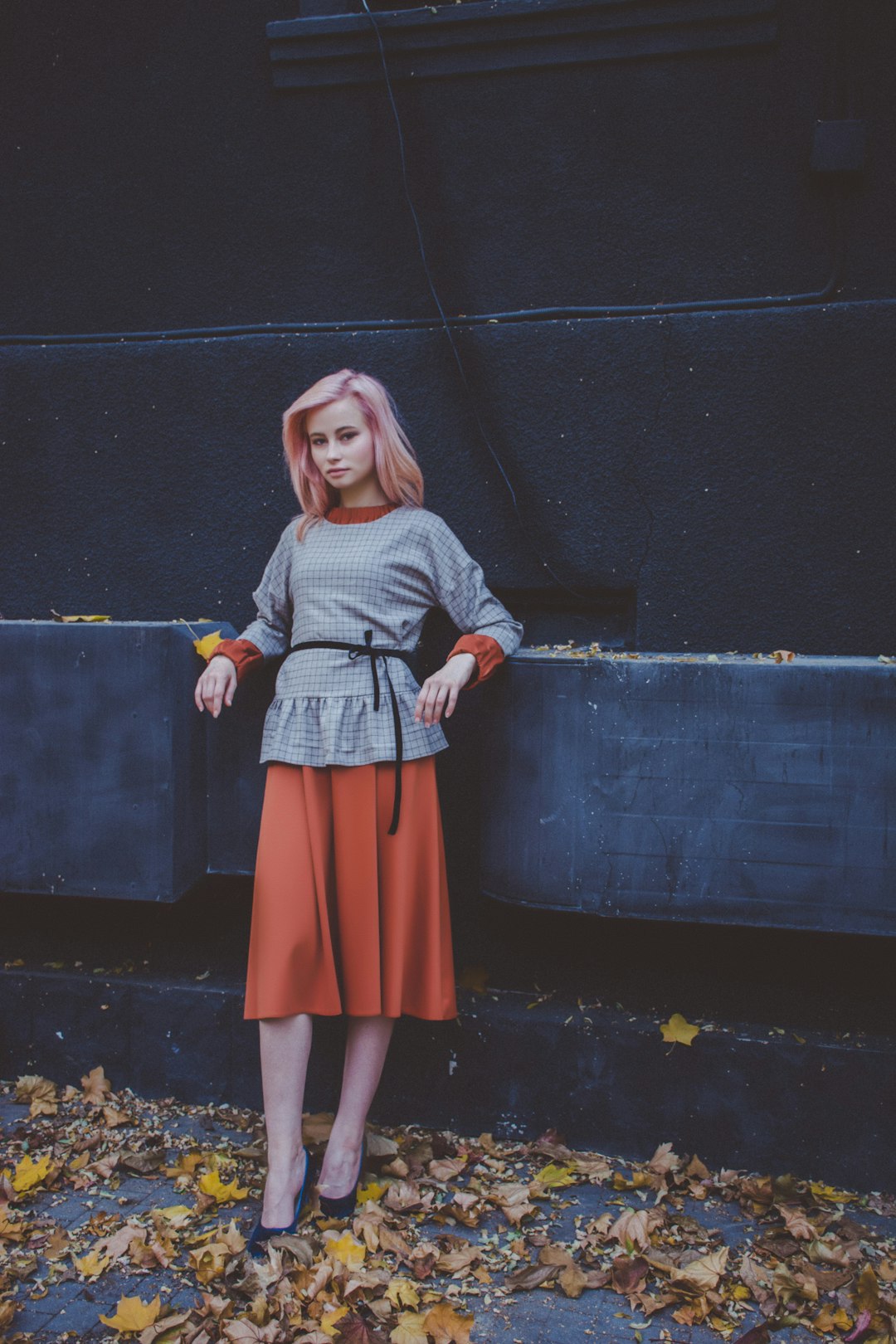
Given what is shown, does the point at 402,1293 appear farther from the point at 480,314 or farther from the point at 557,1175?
the point at 480,314

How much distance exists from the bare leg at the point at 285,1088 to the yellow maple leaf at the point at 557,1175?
26.3 inches

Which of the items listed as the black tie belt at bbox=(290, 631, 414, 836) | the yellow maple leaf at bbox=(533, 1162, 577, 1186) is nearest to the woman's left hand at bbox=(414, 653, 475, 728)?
the black tie belt at bbox=(290, 631, 414, 836)

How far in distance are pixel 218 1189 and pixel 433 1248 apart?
0.61 metres

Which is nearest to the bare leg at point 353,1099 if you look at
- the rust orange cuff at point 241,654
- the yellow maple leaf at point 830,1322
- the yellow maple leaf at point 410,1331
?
the yellow maple leaf at point 410,1331

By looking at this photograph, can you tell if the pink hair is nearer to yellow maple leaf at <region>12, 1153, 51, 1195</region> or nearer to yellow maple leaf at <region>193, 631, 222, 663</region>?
yellow maple leaf at <region>193, 631, 222, 663</region>

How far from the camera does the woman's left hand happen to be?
2.33 meters

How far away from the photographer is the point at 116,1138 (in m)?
2.84

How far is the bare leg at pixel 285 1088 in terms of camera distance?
2.41 m

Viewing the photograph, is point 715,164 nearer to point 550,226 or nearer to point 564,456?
point 550,226

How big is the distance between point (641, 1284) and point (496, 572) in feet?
6.76

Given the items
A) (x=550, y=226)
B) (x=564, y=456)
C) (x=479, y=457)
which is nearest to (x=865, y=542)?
(x=564, y=456)

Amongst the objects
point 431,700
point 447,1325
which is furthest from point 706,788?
point 447,1325

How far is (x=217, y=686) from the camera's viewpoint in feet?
8.30

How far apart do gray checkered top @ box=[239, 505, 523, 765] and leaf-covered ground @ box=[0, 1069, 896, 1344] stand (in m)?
1.17
